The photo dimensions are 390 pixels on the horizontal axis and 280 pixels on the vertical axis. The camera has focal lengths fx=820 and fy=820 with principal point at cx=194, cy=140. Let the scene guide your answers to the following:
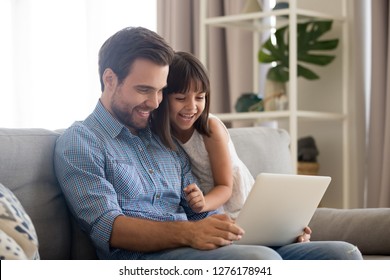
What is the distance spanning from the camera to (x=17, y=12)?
16.8ft

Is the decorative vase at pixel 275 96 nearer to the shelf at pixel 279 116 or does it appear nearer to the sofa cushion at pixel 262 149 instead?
the shelf at pixel 279 116

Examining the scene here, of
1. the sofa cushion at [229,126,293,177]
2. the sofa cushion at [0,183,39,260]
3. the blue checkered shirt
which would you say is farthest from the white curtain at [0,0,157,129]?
the sofa cushion at [0,183,39,260]

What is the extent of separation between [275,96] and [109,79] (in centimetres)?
179

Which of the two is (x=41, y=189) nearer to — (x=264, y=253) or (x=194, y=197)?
(x=194, y=197)

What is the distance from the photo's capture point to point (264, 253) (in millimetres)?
1746

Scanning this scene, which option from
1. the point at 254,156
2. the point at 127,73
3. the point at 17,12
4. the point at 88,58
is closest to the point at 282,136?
the point at 254,156

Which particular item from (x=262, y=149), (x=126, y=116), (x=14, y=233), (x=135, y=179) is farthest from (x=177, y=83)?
(x=14, y=233)

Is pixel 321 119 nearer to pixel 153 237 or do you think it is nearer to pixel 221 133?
pixel 221 133

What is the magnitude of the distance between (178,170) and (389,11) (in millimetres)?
1829

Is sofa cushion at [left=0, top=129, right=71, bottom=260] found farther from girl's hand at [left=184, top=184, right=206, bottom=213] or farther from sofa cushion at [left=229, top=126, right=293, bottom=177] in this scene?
sofa cushion at [left=229, top=126, right=293, bottom=177]

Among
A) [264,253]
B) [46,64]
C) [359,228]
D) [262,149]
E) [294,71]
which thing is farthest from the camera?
[46,64]

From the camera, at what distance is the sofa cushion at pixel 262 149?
2.66 meters

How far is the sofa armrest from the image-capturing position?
2.48 metres

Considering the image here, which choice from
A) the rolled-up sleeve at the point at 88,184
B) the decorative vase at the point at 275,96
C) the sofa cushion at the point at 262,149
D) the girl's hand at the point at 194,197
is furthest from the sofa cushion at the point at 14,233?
the decorative vase at the point at 275,96
